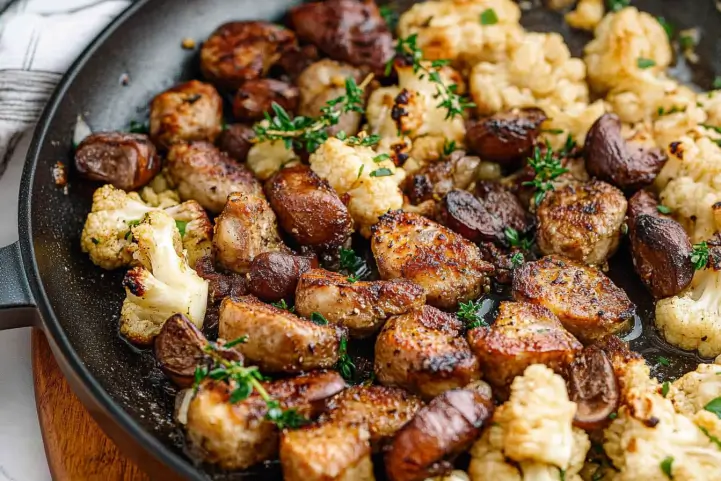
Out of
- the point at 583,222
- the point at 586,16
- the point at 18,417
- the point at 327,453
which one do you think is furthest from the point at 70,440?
the point at 586,16

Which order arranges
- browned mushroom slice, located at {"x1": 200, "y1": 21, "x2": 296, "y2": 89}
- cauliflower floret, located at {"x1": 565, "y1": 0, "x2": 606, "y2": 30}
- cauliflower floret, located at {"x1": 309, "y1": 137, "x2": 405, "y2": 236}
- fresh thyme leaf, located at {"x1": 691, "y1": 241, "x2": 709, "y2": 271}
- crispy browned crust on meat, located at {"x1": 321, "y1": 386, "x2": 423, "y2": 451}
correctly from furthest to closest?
cauliflower floret, located at {"x1": 565, "y1": 0, "x2": 606, "y2": 30}, browned mushroom slice, located at {"x1": 200, "y1": 21, "x2": 296, "y2": 89}, cauliflower floret, located at {"x1": 309, "y1": 137, "x2": 405, "y2": 236}, fresh thyme leaf, located at {"x1": 691, "y1": 241, "x2": 709, "y2": 271}, crispy browned crust on meat, located at {"x1": 321, "y1": 386, "x2": 423, "y2": 451}

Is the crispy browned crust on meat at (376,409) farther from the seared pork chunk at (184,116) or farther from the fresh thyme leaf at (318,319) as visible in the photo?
the seared pork chunk at (184,116)

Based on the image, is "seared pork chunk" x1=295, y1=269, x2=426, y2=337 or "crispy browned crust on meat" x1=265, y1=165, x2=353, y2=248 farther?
"crispy browned crust on meat" x1=265, y1=165, x2=353, y2=248

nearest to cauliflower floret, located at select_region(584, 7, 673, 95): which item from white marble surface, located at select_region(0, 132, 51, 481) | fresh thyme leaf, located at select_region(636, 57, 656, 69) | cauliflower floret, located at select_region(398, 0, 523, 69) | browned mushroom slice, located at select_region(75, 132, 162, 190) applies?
fresh thyme leaf, located at select_region(636, 57, 656, 69)

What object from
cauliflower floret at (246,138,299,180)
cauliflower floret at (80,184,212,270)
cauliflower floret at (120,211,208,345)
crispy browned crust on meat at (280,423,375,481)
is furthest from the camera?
cauliflower floret at (246,138,299,180)

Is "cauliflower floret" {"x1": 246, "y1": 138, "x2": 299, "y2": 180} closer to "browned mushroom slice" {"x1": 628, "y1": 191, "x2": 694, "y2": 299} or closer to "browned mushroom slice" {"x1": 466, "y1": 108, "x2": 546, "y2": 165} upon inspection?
"browned mushroom slice" {"x1": 466, "y1": 108, "x2": 546, "y2": 165}

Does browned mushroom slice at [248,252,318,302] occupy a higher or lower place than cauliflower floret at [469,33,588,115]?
lower

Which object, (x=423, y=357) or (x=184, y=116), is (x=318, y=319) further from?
(x=184, y=116)

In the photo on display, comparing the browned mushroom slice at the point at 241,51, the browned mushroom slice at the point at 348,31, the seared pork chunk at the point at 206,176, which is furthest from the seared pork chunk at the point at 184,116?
the browned mushroom slice at the point at 348,31
